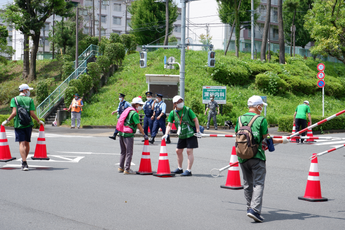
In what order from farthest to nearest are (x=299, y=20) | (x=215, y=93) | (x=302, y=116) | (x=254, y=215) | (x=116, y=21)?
(x=116, y=21)
(x=299, y=20)
(x=215, y=93)
(x=302, y=116)
(x=254, y=215)

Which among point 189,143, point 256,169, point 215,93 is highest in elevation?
point 215,93

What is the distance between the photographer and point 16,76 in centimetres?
4475

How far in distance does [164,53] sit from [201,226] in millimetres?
37131

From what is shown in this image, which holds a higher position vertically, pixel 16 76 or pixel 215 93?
pixel 16 76

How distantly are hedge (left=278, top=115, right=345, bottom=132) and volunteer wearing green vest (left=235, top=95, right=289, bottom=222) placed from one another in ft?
51.2

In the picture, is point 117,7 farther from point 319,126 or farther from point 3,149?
point 3,149

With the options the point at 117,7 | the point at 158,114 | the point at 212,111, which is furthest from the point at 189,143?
the point at 117,7

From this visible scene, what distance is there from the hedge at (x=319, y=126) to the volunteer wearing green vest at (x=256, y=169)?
1559 cm

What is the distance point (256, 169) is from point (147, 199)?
2005 mm

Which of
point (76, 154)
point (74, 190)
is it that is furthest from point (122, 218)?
point (76, 154)

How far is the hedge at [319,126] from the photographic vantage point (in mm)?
20609

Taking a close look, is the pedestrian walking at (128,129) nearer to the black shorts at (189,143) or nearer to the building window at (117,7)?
the black shorts at (189,143)

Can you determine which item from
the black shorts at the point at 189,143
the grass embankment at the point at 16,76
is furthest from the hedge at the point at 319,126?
the grass embankment at the point at 16,76

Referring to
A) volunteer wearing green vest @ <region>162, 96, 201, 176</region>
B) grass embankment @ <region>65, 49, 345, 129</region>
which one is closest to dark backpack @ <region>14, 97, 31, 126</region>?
volunteer wearing green vest @ <region>162, 96, 201, 176</region>
